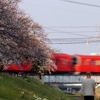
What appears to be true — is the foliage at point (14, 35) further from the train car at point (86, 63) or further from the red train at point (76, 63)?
the train car at point (86, 63)

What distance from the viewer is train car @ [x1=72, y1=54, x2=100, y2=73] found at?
153 ft

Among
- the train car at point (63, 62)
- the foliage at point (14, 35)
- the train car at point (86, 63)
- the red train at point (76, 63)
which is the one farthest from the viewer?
the train car at point (86, 63)

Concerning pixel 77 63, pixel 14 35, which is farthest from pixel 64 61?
pixel 14 35

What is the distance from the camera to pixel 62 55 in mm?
46531

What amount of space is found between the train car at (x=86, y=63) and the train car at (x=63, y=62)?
1.86 ft

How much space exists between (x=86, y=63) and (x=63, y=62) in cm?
270

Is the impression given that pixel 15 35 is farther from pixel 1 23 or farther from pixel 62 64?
pixel 62 64

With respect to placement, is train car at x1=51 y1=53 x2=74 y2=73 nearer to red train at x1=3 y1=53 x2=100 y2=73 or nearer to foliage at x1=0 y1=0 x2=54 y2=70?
red train at x1=3 y1=53 x2=100 y2=73

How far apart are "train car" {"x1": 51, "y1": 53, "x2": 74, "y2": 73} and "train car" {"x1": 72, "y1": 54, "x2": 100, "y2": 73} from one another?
57 cm

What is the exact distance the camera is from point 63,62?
46812mm

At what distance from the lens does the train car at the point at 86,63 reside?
1838 inches

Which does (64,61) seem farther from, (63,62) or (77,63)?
(77,63)

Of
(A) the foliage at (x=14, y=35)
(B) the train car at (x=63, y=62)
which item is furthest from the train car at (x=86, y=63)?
(A) the foliage at (x=14, y=35)

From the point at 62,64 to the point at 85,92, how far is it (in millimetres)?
33362
